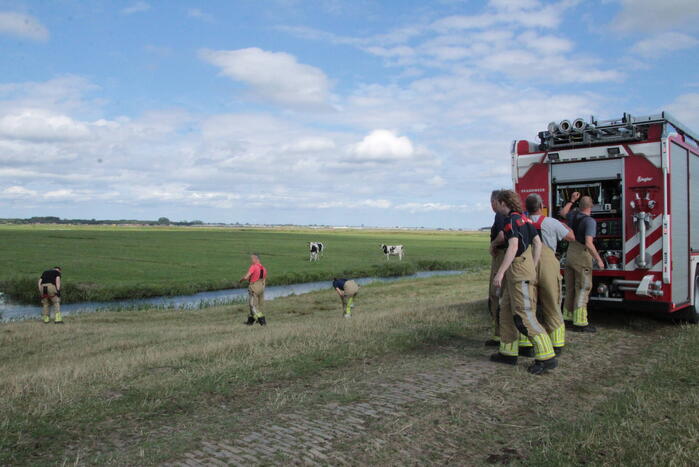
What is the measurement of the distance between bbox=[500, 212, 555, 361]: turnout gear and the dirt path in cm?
36

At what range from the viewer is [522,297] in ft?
23.3

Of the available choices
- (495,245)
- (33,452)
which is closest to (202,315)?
(495,245)

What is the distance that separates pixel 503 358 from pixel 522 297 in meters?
0.95

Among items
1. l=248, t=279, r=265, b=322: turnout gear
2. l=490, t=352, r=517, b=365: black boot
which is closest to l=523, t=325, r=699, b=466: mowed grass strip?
l=490, t=352, r=517, b=365: black boot

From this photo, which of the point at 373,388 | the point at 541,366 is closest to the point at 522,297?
the point at 541,366

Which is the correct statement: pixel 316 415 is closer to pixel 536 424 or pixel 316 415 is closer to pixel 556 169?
pixel 536 424

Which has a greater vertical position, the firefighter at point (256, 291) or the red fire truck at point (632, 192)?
the red fire truck at point (632, 192)

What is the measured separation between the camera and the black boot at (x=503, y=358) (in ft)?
24.2

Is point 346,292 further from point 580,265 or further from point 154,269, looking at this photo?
point 154,269

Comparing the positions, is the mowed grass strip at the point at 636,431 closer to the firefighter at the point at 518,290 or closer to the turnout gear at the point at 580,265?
the firefighter at the point at 518,290

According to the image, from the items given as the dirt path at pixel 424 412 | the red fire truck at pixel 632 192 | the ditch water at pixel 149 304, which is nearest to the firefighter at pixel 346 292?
the red fire truck at pixel 632 192

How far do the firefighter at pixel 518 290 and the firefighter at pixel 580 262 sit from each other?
2.79m

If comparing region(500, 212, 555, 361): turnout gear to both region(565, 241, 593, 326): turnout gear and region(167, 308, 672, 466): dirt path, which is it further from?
Result: region(565, 241, 593, 326): turnout gear

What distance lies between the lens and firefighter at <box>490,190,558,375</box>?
7016mm
